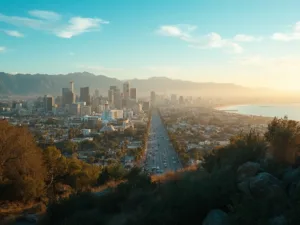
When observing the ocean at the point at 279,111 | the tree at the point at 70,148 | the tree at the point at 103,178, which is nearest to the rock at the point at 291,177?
the tree at the point at 103,178

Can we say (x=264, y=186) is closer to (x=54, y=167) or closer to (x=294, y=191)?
(x=294, y=191)

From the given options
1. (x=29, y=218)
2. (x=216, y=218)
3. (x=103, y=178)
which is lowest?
(x=103, y=178)

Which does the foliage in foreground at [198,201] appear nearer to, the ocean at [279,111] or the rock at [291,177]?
the rock at [291,177]

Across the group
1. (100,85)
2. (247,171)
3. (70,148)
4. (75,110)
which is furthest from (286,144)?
(100,85)

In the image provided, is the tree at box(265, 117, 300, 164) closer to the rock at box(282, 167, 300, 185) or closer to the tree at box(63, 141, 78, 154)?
the rock at box(282, 167, 300, 185)

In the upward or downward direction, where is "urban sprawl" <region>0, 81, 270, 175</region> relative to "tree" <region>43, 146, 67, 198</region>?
downward

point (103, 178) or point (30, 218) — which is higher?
point (30, 218)

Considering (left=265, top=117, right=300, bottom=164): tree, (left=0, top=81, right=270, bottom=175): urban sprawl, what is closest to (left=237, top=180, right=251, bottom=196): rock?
(left=265, top=117, right=300, bottom=164): tree
